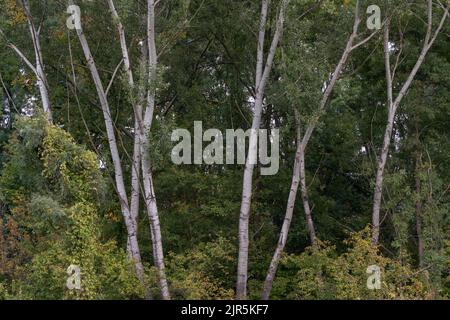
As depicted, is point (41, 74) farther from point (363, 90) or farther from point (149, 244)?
point (363, 90)

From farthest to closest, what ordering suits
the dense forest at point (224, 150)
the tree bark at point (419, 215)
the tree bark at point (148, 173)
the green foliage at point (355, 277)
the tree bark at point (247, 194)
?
the tree bark at point (419, 215)
the tree bark at point (247, 194)
the tree bark at point (148, 173)
the dense forest at point (224, 150)
the green foliage at point (355, 277)

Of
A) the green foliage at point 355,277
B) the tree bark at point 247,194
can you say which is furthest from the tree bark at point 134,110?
the green foliage at point 355,277

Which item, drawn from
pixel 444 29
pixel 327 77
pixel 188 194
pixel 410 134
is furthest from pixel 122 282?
pixel 444 29

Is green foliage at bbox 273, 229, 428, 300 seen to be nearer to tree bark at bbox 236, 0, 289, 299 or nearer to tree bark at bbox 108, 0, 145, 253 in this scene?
tree bark at bbox 236, 0, 289, 299

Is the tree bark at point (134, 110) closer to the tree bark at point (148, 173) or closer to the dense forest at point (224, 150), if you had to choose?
the dense forest at point (224, 150)

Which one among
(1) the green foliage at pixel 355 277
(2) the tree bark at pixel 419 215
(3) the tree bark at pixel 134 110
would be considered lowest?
(1) the green foliage at pixel 355 277

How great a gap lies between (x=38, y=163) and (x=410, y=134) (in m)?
12.0

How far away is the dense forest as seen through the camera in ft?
51.5

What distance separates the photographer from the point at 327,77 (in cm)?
1888

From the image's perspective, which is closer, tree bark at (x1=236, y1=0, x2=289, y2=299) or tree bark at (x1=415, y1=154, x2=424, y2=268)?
tree bark at (x1=236, y1=0, x2=289, y2=299)

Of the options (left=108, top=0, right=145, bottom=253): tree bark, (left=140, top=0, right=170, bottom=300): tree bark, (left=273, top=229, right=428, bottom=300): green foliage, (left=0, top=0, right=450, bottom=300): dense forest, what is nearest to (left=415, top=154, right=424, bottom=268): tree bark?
(left=0, top=0, right=450, bottom=300): dense forest

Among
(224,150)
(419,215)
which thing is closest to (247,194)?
(224,150)

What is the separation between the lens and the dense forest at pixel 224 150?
15.7m

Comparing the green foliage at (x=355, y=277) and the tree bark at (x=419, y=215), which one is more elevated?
the tree bark at (x=419, y=215)
